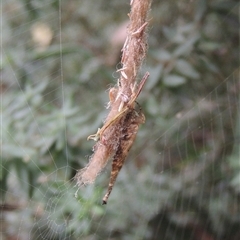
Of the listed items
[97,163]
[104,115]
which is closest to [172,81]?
[104,115]

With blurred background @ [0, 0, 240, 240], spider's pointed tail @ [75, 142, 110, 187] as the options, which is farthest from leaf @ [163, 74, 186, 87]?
spider's pointed tail @ [75, 142, 110, 187]

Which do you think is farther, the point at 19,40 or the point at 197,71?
the point at 19,40

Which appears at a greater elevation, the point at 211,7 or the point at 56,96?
the point at 211,7

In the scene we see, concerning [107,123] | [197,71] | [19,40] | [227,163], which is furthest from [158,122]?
[107,123]

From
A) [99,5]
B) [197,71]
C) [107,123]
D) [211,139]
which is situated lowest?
[107,123]

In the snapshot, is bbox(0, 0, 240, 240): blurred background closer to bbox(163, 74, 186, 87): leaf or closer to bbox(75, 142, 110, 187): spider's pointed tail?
bbox(163, 74, 186, 87): leaf

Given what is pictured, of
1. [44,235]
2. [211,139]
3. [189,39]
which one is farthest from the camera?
[211,139]

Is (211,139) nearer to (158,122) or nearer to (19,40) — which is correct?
(158,122)

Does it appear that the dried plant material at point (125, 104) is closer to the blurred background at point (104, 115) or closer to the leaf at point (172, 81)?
the blurred background at point (104, 115)
